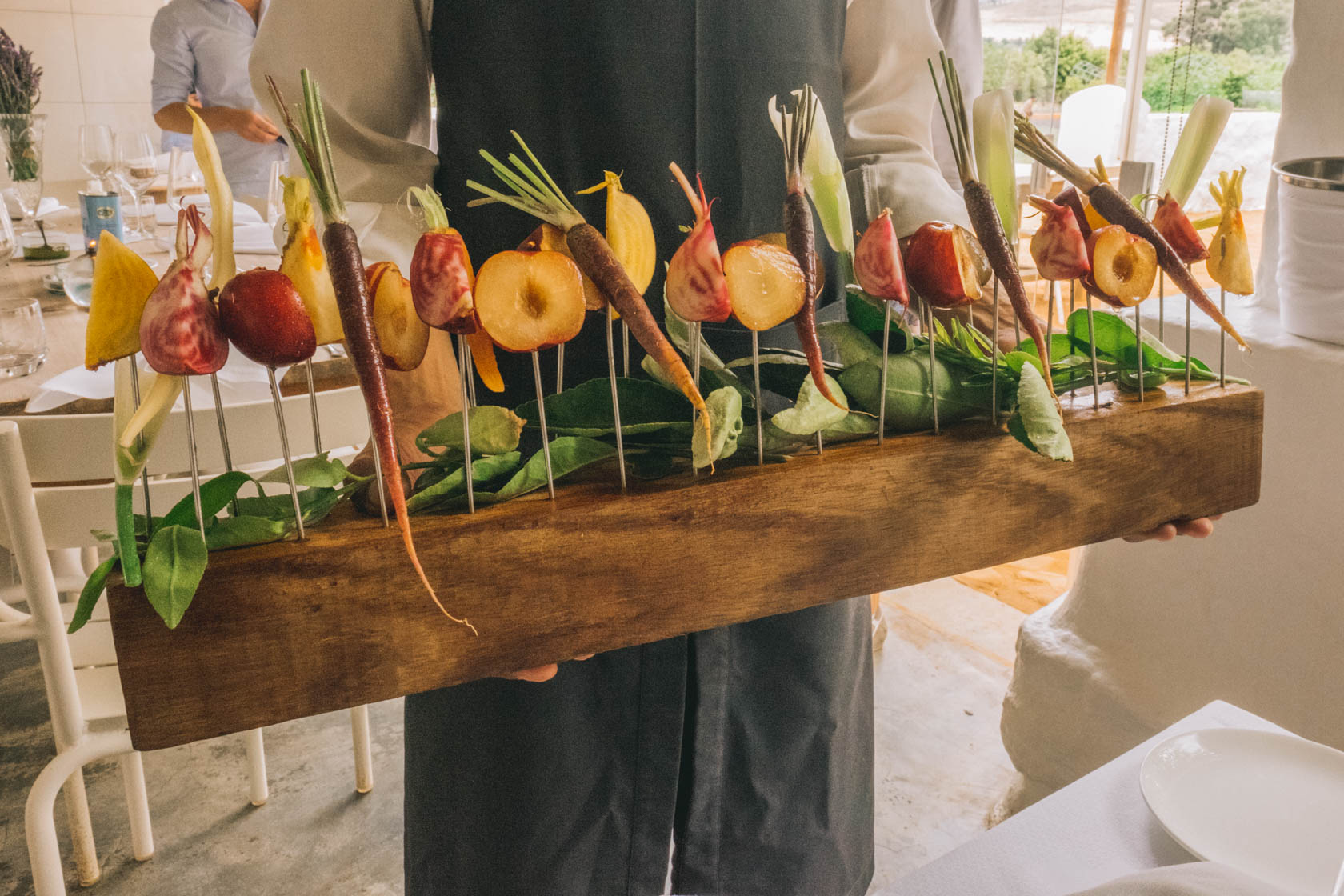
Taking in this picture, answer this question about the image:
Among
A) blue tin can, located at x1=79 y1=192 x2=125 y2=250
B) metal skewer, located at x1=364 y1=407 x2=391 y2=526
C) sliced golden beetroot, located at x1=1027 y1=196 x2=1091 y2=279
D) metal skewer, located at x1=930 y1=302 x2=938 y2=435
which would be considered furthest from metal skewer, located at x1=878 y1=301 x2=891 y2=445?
blue tin can, located at x1=79 y1=192 x2=125 y2=250

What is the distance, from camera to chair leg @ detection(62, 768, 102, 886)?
156 cm

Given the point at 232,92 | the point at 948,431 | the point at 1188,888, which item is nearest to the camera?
the point at 1188,888

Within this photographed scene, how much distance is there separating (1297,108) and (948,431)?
41.3 inches

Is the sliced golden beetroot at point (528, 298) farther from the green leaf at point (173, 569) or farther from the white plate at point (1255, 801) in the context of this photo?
the white plate at point (1255, 801)

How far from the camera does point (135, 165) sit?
2150 mm

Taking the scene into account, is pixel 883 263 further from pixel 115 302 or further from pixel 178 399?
pixel 178 399

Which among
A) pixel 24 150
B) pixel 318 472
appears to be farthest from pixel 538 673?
pixel 24 150

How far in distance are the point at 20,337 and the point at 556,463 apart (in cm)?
124

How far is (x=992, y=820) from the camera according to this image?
175cm

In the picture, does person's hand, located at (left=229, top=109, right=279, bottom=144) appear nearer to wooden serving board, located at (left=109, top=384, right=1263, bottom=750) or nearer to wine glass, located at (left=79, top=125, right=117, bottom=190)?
wine glass, located at (left=79, top=125, right=117, bottom=190)

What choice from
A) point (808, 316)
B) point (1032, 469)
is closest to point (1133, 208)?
point (1032, 469)

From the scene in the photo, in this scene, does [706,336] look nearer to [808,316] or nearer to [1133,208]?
[808,316]

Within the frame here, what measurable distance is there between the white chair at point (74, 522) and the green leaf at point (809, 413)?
2.86 ft

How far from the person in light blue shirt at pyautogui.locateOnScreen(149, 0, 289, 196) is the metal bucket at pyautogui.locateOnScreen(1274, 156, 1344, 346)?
2.56 m
